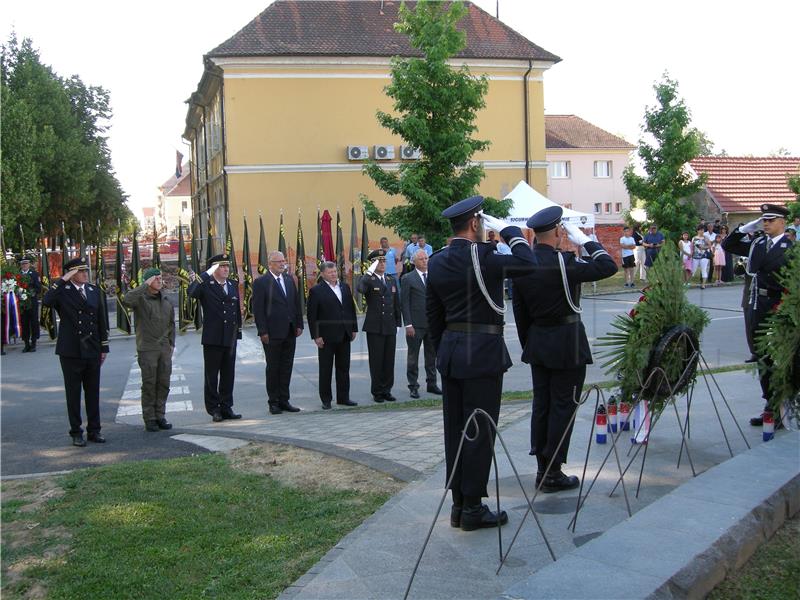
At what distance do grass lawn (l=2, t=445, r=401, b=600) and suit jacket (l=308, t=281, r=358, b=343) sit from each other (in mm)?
3612

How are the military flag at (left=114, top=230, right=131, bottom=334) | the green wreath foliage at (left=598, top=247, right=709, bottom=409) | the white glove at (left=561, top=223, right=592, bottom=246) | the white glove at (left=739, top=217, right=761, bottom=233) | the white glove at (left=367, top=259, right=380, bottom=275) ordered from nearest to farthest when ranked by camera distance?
the white glove at (left=561, top=223, right=592, bottom=246), the green wreath foliage at (left=598, top=247, right=709, bottom=409), the white glove at (left=739, top=217, right=761, bottom=233), the white glove at (left=367, top=259, right=380, bottom=275), the military flag at (left=114, top=230, right=131, bottom=334)

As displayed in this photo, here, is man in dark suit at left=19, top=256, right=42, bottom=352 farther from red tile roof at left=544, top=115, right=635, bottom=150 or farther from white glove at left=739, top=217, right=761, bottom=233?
red tile roof at left=544, top=115, right=635, bottom=150

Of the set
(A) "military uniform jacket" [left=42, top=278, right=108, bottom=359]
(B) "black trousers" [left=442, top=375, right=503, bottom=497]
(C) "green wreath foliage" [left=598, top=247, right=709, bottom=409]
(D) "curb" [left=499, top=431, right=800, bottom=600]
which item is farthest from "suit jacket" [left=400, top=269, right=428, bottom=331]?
(D) "curb" [left=499, top=431, right=800, bottom=600]

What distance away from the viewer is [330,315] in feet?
36.7

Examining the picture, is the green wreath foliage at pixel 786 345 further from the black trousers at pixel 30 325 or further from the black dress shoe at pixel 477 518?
the black trousers at pixel 30 325

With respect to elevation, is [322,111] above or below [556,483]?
above

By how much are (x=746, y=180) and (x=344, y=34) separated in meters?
22.0

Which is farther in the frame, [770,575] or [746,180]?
[746,180]

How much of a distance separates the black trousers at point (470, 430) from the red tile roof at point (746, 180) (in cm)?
3714

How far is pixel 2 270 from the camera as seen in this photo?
63.9 feet

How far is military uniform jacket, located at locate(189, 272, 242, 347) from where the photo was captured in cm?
1048

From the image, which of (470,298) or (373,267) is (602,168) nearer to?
(373,267)

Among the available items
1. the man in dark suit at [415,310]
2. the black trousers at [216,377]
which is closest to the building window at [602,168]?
the man in dark suit at [415,310]

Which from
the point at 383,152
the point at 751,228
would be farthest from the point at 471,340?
the point at 383,152
